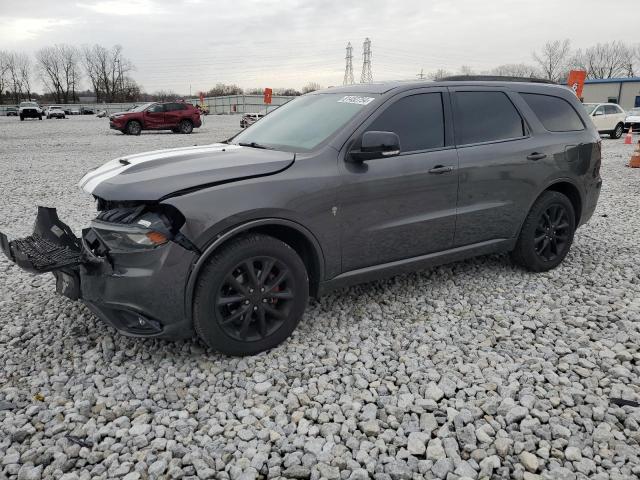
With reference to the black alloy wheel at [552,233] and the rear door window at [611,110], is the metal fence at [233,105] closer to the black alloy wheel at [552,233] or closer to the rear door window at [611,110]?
the rear door window at [611,110]

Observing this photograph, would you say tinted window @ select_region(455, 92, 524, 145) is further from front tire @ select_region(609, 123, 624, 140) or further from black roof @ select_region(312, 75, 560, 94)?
front tire @ select_region(609, 123, 624, 140)

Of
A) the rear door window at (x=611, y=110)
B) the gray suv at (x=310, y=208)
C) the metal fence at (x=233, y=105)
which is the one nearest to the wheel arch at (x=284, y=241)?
the gray suv at (x=310, y=208)

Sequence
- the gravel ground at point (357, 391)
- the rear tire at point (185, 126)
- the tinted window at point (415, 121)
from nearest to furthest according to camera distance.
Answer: the gravel ground at point (357, 391) → the tinted window at point (415, 121) → the rear tire at point (185, 126)

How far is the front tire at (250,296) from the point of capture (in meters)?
3.14

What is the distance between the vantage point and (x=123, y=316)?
314cm

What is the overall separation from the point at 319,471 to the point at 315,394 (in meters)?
0.65

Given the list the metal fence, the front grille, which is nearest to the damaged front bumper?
the front grille

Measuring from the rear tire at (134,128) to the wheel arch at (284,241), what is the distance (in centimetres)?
2338

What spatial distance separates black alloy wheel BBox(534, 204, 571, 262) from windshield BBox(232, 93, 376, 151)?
2.23 metres

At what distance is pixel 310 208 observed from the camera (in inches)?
135

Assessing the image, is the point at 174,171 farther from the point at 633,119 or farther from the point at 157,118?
the point at 633,119

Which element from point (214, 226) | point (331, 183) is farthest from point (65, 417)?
point (331, 183)

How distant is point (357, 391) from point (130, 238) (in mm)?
1631

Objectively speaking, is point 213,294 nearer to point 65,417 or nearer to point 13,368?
point 65,417
